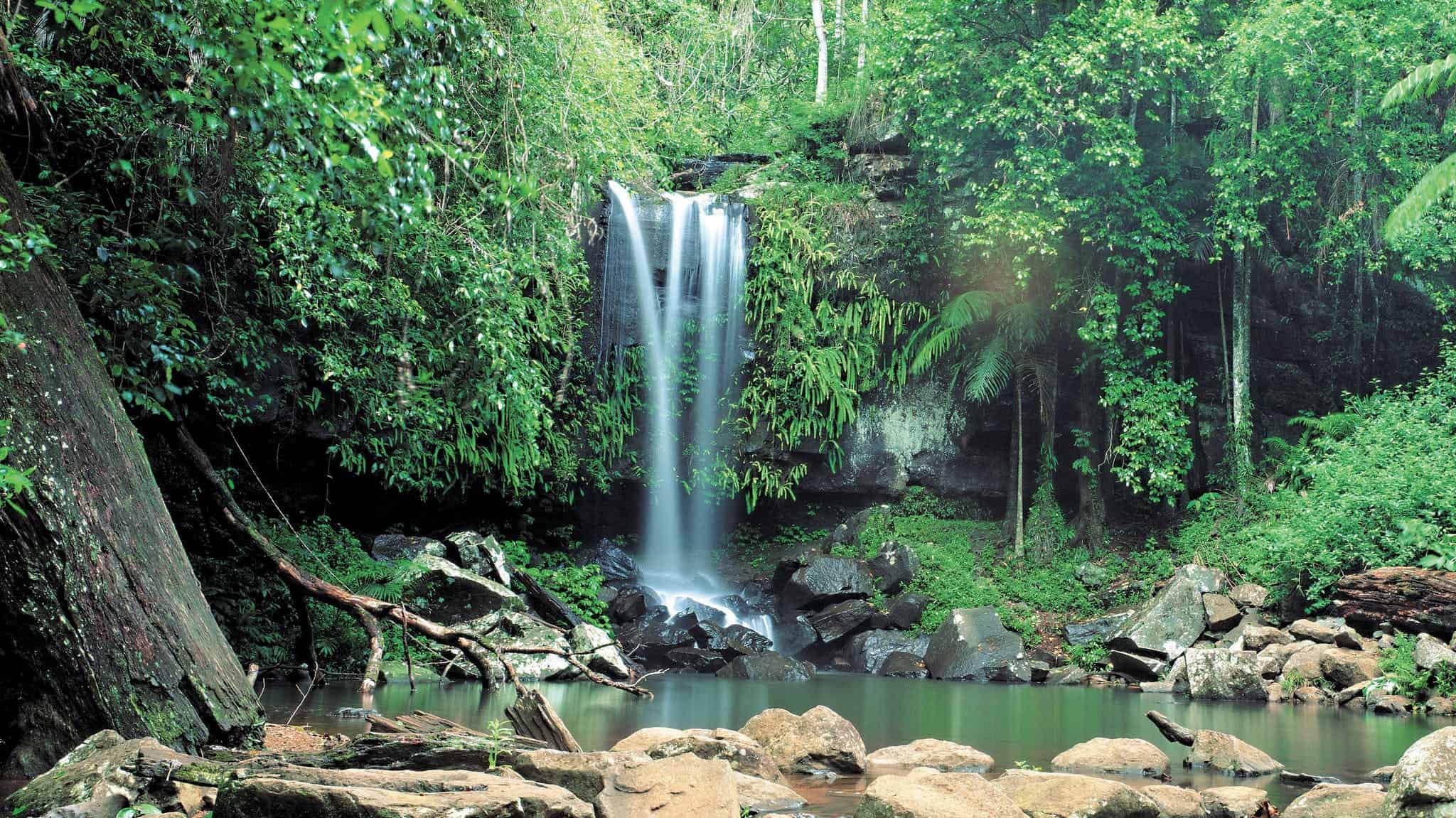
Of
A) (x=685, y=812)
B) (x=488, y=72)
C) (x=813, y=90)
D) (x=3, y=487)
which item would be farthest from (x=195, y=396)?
(x=813, y=90)

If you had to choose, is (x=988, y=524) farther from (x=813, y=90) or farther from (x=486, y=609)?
(x=813, y=90)

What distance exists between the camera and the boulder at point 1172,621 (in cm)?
1262

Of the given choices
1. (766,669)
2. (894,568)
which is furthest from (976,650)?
(766,669)

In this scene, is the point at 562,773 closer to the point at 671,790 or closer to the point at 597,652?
the point at 671,790

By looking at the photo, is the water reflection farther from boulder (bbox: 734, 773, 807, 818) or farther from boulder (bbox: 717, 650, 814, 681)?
boulder (bbox: 717, 650, 814, 681)

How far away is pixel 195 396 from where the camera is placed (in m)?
10.7

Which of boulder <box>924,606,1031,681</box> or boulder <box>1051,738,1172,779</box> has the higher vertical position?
boulder <box>1051,738,1172,779</box>

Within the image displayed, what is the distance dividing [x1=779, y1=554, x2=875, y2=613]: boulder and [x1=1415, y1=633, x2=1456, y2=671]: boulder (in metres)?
6.72

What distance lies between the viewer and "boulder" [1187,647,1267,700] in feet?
35.5

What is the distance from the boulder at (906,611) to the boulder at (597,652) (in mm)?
4327

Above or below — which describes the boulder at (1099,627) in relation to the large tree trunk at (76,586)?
below

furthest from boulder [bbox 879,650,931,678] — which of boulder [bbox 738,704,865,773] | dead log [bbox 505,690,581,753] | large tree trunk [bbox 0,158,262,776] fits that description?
large tree trunk [bbox 0,158,262,776]

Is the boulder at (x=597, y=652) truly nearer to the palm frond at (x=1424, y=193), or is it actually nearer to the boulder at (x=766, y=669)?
the boulder at (x=766, y=669)

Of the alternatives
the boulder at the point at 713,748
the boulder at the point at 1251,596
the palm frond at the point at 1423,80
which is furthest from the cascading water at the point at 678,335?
the palm frond at the point at 1423,80
